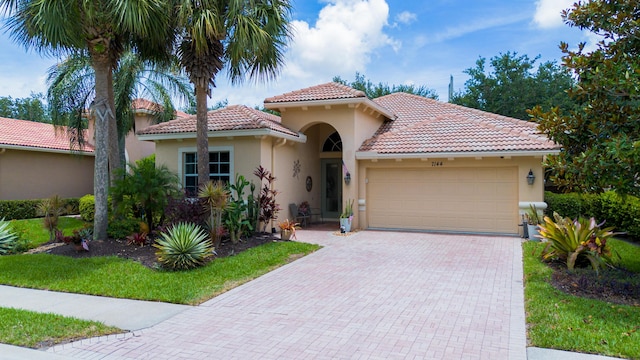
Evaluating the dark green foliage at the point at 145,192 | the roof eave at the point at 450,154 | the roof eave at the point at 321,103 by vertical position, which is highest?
the roof eave at the point at 321,103

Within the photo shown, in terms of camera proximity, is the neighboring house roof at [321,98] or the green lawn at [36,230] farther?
the neighboring house roof at [321,98]

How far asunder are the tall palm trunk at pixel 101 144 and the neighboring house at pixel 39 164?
26.0 feet

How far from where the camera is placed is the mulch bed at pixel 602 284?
6949mm

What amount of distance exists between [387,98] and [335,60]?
10.7 m

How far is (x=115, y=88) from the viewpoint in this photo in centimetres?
1677

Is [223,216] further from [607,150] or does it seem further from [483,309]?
[607,150]

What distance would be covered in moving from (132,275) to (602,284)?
867cm

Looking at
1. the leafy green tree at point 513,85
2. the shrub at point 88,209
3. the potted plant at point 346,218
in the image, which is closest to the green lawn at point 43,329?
the potted plant at point 346,218

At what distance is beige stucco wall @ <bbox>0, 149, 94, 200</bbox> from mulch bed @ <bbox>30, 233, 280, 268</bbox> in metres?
10.0

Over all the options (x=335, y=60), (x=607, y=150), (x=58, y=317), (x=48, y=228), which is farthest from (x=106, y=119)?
(x=335, y=60)

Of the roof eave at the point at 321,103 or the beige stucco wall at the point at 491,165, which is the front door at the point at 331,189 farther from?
the roof eave at the point at 321,103

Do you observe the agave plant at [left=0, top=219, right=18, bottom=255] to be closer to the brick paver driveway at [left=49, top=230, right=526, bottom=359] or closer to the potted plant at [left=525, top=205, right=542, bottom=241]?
the brick paver driveway at [left=49, top=230, right=526, bottom=359]

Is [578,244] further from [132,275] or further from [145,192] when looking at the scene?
[145,192]

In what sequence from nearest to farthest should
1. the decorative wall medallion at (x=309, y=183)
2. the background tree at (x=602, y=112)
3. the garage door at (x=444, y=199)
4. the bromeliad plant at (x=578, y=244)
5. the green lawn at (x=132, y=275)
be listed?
1. the background tree at (x=602, y=112)
2. the green lawn at (x=132, y=275)
3. the bromeliad plant at (x=578, y=244)
4. the garage door at (x=444, y=199)
5. the decorative wall medallion at (x=309, y=183)
